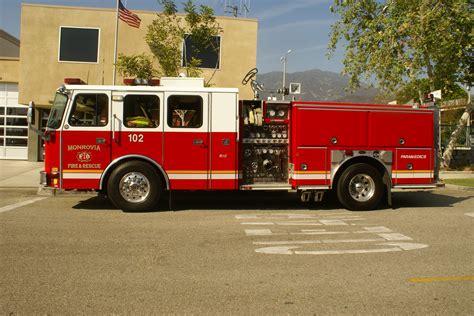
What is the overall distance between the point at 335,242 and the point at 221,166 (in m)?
3.06

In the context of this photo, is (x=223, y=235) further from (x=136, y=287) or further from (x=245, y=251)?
(x=136, y=287)

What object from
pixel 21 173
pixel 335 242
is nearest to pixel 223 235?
pixel 335 242

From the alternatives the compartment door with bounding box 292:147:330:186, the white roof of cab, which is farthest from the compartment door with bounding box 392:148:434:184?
the white roof of cab

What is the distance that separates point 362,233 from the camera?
743cm

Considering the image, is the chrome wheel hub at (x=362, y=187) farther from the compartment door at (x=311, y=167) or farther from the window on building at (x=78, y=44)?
the window on building at (x=78, y=44)

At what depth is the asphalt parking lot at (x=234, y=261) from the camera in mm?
4344

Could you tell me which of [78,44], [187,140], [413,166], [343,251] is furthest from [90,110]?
[78,44]

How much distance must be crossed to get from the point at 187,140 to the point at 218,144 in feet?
1.98

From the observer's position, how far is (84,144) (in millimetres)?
8789

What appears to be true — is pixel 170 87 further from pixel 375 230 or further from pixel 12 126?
pixel 12 126

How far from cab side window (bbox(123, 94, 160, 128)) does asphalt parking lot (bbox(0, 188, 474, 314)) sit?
175 centimetres

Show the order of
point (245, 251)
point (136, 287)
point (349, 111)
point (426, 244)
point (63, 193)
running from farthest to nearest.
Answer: point (63, 193)
point (349, 111)
point (426, 244)
point (245, 251)
point (136, 287)

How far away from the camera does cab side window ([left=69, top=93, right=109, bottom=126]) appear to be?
8.84 m

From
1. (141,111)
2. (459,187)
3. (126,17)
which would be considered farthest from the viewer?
(126,17)
